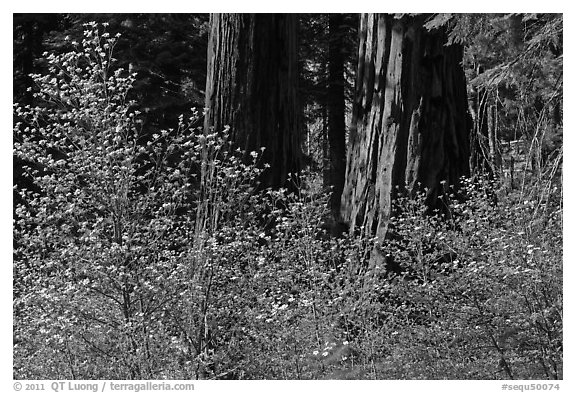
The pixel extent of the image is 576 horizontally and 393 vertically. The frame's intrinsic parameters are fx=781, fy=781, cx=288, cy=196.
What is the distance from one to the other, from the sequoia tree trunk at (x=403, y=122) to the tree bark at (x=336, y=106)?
7.34 meters

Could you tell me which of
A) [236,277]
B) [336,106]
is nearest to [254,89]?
[236,277]

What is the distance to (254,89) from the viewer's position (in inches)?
242

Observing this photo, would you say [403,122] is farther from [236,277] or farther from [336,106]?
[336,106]

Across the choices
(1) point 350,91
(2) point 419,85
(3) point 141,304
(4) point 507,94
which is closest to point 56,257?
(3) point 141,304

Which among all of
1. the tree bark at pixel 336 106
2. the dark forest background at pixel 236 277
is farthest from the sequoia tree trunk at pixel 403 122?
the tree bark at pixel 336 106

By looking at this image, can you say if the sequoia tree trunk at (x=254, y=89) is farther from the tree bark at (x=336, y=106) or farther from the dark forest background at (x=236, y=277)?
the tree bark at (x=336, y=106)

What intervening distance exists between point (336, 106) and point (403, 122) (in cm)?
804

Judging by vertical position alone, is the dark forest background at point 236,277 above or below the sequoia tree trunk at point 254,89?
below

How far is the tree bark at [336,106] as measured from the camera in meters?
14.0

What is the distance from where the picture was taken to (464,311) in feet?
15.0

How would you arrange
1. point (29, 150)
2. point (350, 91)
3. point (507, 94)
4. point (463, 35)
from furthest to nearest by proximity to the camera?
point (350, 91)
point (507, 94)
point (463, 35)
point (29, 150)

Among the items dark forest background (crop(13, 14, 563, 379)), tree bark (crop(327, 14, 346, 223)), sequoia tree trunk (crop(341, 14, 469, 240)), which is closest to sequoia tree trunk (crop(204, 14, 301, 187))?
sequoia tree trunk (crop(341, 14, 469, 240))

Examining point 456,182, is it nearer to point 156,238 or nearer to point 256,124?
point 256,124

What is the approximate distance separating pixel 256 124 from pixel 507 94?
10.9 feet
